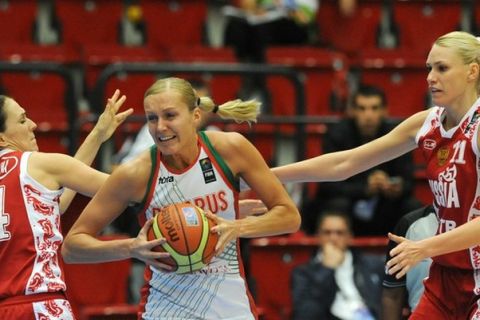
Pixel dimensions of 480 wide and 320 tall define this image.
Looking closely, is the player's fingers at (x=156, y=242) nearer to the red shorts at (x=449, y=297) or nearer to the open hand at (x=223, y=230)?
the open hand at (x=223, y=230)

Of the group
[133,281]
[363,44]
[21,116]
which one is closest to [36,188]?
[21,116]

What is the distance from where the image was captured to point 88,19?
10.7m

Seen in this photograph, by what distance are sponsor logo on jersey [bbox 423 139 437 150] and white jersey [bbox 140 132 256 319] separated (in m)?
0.84

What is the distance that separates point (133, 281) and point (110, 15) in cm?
344

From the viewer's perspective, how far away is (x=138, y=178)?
5117 mm

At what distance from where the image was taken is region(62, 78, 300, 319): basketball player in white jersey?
5.07 m

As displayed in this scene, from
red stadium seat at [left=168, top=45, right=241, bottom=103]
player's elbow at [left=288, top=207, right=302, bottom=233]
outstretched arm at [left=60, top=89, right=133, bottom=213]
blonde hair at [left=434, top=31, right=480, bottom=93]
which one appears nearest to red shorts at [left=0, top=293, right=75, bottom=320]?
outstretched arm at [left=60, top=89, right=133, bottom=213]

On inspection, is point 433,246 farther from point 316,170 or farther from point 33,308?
point 33,308

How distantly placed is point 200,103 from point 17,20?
563 cm

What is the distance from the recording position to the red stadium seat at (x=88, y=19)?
35.0ft

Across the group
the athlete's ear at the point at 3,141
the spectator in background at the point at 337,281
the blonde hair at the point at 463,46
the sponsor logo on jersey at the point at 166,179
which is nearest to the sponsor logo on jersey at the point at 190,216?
the sponsor logo on jersey at the point at 166,179

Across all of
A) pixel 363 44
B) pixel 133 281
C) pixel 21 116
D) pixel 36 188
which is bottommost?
pixel 133 281

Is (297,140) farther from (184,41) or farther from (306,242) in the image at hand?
(184,41)

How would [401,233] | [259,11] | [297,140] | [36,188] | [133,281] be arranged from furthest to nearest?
[259,11], [297,140], [133,281], [401,233], [36,188]
